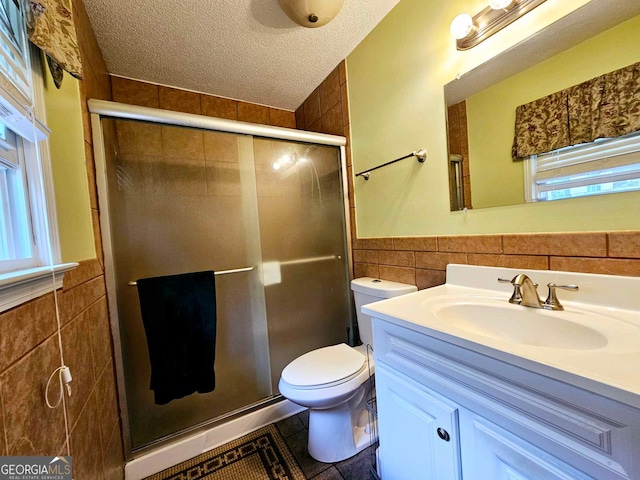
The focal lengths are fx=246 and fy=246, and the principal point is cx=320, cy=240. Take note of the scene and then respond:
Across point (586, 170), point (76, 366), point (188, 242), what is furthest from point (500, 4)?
point (76, 366)

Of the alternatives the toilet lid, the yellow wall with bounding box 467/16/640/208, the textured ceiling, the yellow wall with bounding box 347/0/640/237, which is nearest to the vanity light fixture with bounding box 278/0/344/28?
the textured ceiling

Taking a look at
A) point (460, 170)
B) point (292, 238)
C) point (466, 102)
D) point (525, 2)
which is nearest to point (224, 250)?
point (292, 238)

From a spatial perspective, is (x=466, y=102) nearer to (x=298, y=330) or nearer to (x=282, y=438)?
(x=298, y=330)

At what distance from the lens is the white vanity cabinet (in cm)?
42

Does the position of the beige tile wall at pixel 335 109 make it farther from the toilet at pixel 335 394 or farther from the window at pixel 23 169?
the window at pixel 23 169

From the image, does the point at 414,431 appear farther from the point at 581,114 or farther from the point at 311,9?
the point at 311,9

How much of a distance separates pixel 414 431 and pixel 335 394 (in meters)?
0.41

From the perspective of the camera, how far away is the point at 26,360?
0.50 metres

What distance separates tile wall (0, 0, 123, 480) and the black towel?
0.17 m

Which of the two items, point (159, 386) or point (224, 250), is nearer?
point (159, 386)

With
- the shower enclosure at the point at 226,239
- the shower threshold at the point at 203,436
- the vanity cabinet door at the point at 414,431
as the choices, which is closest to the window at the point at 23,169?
the shower enclosure at the point at 226,239

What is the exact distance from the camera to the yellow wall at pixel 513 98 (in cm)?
70

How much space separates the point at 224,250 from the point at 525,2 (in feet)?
5.40

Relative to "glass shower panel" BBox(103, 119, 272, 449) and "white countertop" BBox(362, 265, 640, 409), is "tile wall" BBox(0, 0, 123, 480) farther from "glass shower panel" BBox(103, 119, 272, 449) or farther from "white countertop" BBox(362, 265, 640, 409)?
"white countertop" BBox(362, 265, 640, 409)
